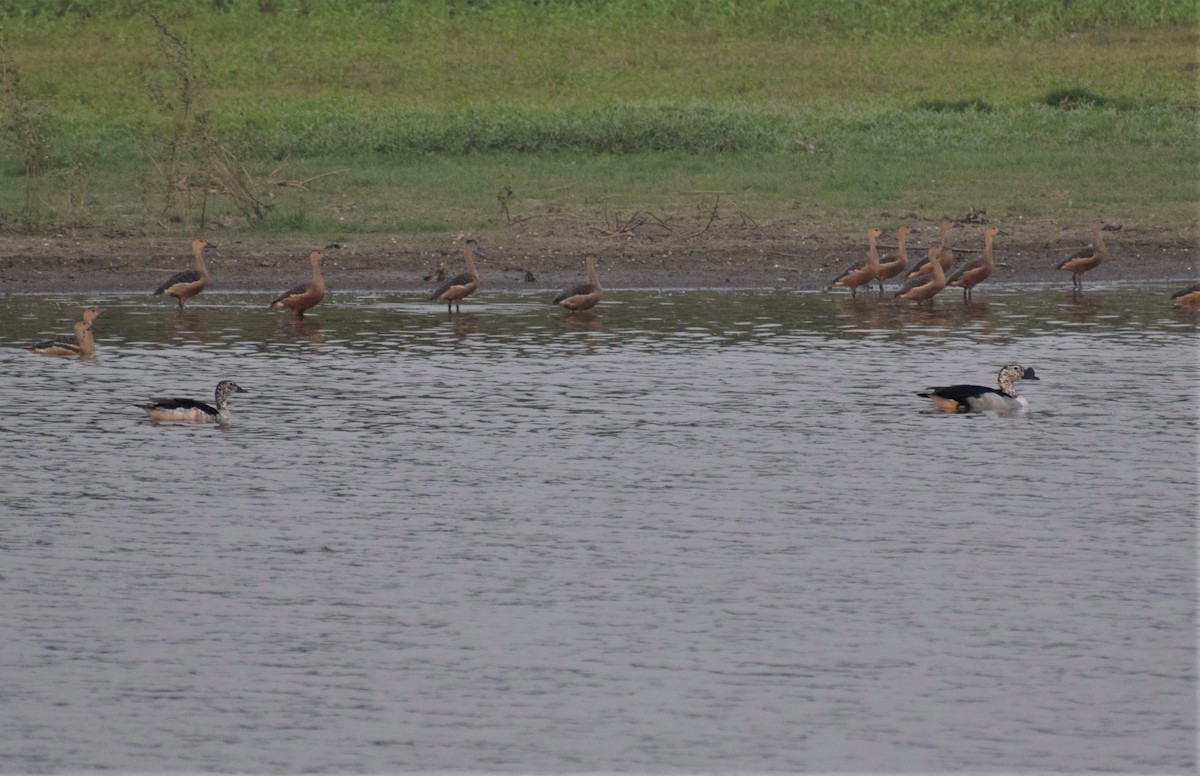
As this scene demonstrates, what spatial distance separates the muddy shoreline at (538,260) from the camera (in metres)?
21.8

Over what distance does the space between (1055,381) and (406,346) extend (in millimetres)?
5581

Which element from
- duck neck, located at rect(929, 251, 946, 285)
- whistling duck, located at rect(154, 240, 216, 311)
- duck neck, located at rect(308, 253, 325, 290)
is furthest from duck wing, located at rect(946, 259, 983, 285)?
whistling duck, located at rect(154, 240, 216, 311)

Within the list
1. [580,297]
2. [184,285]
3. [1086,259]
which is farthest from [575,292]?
[1086,259]

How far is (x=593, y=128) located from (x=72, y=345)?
1243 centimetres

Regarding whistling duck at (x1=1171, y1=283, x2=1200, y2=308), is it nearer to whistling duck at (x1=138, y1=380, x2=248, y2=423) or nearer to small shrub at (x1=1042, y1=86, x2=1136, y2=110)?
whistling duck at (x1=138, y1=380, x2=248, y2=423)

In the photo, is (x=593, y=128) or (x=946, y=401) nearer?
(x=946, y=401)

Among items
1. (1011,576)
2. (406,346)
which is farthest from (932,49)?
(1011,576)

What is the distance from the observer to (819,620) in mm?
9859

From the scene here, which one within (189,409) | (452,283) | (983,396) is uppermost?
(452,283)

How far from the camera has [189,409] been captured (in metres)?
14.6

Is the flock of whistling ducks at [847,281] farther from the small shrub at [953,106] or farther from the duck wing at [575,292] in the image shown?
the small shrub at [953,106]

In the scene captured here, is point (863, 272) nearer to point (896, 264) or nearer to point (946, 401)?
point (896, 264)

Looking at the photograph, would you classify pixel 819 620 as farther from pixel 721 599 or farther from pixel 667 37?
pixel 667 37

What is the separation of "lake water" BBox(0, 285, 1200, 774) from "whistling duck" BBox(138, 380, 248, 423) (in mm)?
111
